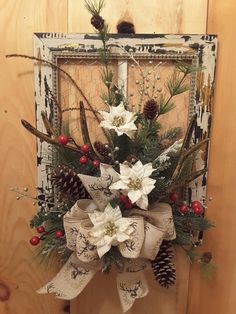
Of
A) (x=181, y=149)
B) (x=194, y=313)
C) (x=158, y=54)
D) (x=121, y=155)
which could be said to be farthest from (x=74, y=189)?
(x=194, y=313)

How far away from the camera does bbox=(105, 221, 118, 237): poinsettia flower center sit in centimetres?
71

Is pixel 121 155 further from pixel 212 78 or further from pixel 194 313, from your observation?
pixel 194 313

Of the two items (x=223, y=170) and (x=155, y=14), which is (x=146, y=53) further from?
(x=223, y=170)

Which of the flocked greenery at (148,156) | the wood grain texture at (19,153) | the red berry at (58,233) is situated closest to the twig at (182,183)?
the flocked greenery at (148,156)

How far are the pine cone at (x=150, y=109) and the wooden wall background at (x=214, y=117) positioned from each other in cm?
20

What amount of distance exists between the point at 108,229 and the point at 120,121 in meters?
0.22

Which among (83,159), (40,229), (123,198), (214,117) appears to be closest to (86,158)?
(83,159)

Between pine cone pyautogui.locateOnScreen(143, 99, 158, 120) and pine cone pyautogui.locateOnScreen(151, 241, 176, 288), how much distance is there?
0.29m

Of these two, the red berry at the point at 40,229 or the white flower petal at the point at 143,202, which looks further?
the red berry at the point at 40,229

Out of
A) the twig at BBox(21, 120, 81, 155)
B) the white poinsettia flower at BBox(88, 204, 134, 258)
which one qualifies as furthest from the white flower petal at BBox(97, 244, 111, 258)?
the twig at BBox(21, 120, 81, 155)

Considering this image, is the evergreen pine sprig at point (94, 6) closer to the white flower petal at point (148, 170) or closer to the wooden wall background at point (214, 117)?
the wooden wall background at point (214, 117)

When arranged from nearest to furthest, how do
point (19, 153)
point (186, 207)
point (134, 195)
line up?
point (134, 195), point (186, 207), point (19, 153)

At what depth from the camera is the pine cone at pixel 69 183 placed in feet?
2.42

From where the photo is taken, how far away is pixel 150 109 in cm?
70
